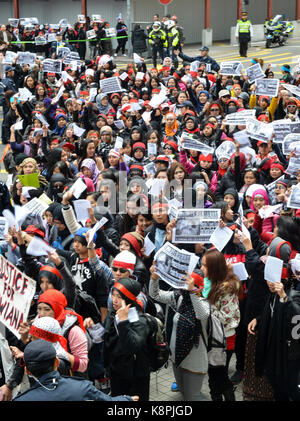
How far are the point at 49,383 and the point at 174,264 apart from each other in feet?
5.93

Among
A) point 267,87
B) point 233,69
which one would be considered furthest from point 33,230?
point 233,69

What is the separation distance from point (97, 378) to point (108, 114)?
8.19m

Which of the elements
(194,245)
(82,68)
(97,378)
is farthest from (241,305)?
(82,68)

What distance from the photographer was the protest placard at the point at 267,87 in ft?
39.3

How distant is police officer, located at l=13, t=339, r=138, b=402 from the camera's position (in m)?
3.68

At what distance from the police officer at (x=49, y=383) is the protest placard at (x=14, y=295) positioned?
0.75 metres

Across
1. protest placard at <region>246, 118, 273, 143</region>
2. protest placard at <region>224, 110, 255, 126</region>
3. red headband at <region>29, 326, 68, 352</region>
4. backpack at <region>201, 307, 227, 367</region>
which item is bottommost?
backpack at <region>201, 307, 227, 367</region>

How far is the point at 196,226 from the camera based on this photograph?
609 centimetres

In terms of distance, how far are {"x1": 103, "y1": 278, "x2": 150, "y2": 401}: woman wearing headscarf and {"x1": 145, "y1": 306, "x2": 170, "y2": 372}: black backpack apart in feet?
0.15

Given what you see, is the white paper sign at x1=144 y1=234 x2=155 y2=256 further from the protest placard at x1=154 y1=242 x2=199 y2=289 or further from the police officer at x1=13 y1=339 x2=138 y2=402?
the police officer at x1=13 y1=339 x2=138 y2=402

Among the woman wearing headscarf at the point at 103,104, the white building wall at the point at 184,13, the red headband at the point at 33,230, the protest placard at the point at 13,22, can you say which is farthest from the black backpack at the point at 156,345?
the white building wall at the point at 184,13

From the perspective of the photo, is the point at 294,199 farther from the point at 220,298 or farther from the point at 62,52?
the point at 62,52

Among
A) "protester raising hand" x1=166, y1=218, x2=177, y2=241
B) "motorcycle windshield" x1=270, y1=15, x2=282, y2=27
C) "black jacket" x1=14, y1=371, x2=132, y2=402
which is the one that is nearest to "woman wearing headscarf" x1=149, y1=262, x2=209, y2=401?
"protester raising hand" x1=166, y1=218, x2=177, y2=241
